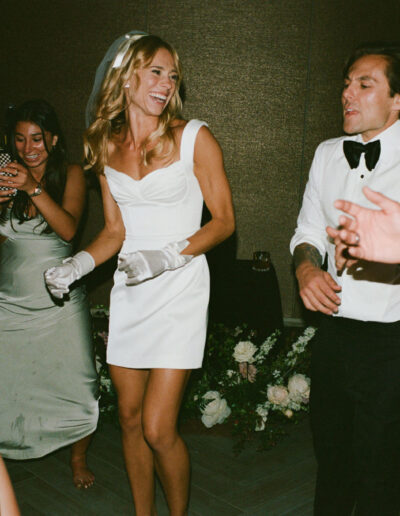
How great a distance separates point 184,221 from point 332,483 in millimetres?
1117

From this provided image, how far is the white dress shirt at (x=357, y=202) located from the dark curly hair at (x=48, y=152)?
1370 millimetres

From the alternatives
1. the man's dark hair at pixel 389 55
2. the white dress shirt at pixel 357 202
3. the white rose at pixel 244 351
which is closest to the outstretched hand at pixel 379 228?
the white dress shirt at pixel 357 202

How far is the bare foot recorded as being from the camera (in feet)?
8.54

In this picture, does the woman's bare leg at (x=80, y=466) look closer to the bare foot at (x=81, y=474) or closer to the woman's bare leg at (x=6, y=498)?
the bare foot at (x=81, y=474)

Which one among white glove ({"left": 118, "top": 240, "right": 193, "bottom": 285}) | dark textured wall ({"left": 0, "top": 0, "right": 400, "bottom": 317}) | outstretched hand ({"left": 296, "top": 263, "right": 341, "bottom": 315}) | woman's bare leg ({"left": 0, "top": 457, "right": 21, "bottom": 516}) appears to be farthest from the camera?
dark textured wall ({"left": 0, "top": 0, "right": 400, "bottom": 317})

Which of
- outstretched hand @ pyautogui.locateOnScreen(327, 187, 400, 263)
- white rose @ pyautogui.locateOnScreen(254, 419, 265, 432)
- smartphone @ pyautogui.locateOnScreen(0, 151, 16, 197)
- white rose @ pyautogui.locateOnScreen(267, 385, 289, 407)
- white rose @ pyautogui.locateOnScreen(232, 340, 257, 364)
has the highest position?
outstretched hand @ pyautogui.locateOnScreen(327, 187, 400, 263)

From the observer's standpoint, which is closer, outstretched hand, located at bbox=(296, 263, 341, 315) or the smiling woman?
outstretched hand, located at bbox=(296, 263, 341, 315)

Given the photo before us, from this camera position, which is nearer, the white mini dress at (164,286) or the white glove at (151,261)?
the white glove at (151,261)

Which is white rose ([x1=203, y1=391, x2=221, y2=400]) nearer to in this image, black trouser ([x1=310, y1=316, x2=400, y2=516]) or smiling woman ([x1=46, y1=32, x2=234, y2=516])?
smiling woman ([x1=46, y1=32, x2=234, y2=516])

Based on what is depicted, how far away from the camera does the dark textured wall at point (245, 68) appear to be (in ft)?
12.4

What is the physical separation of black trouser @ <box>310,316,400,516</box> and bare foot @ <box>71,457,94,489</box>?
1258mm

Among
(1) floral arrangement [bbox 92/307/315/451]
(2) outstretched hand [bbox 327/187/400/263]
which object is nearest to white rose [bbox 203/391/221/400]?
(1) floral arrangement [bbox 92/307/315/451]

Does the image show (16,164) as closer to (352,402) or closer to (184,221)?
(184,221)

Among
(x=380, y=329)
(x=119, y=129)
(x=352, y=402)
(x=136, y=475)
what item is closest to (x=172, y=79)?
(x=119, y=129)
